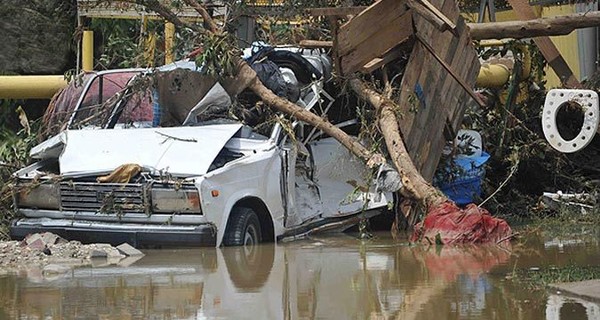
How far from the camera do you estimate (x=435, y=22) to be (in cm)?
1196

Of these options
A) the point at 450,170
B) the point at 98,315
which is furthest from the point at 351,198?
the point at 98,315

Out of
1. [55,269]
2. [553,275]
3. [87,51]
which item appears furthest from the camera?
[87,51]

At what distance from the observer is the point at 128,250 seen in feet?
34.6

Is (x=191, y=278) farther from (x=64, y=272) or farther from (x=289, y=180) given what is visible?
(x=289, y=180)

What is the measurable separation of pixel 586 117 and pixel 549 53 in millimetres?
4172

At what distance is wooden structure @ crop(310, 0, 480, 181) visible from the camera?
41.6 ft

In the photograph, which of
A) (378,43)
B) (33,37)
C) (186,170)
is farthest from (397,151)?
(33,37)

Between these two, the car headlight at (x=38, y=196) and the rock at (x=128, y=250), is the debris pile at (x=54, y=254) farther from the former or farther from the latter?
the car headlight at (x=38, y=196)

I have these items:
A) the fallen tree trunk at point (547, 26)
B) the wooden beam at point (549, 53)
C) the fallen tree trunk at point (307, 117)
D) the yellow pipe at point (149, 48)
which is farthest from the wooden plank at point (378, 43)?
the wooden beam at point (549, 53)

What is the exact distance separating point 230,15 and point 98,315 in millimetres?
7040

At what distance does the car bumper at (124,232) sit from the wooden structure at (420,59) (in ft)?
10.7

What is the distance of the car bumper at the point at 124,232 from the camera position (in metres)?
10.5

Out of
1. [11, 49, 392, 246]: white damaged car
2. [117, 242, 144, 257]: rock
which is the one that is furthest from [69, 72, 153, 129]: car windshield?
[117, 242, 144, 257]: rock

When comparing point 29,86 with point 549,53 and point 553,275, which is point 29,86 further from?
point 553,275
